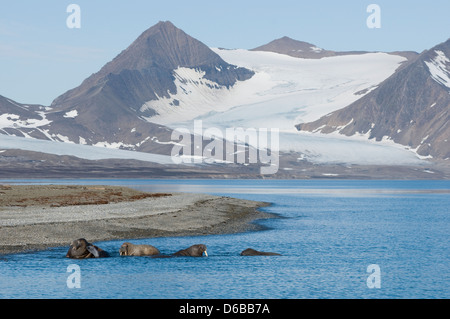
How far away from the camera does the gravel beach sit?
4841cm

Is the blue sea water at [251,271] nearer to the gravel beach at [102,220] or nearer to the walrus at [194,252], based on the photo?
the walrus at [194,252]

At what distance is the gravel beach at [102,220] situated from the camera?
48.4 meters

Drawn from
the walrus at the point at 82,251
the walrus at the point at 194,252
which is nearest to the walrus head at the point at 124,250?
the walrus at the point at 82,251

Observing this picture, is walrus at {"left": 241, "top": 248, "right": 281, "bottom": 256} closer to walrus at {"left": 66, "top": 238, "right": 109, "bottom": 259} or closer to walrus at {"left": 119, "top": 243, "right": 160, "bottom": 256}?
walrus at {"left": 119, "top": 243, "right": 160, "bottom": 256}

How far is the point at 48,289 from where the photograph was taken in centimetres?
3253

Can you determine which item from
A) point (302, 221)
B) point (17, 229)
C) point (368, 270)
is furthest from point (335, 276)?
point (302, 221)

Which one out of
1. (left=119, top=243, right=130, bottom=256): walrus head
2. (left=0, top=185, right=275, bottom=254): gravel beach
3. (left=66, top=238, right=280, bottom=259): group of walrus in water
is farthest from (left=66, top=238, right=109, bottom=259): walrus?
(left=0, top=185, right=275, bottom=254): gravel beach

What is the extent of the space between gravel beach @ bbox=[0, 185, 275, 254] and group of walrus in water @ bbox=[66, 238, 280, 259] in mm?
4199

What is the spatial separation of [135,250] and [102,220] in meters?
16.1

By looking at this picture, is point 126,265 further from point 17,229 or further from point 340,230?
point 340,230

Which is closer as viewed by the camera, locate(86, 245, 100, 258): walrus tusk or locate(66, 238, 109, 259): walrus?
locate(66, 238, 109, 259): walrus

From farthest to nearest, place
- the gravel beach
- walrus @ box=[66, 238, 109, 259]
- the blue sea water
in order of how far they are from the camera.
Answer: the gravel beach
walrus @ box=[66, 238, 109, 259]
the blue sea water

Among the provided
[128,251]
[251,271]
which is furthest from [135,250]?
[251,271]
